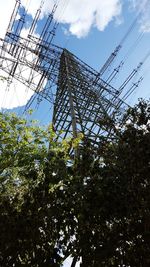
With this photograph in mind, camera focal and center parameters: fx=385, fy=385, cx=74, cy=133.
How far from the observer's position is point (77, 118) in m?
16.0

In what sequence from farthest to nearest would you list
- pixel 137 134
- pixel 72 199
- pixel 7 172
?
pixel 7 172 → pixel 137 134 → pixel 72 199

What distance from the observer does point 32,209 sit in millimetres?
8750

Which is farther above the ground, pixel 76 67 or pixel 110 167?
pixel 76 67

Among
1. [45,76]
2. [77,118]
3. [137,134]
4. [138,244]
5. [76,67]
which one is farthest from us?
[45,76]

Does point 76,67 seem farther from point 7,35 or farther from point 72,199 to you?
point 72,199

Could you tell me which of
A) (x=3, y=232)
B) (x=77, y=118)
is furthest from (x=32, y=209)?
(x=77, y=118)

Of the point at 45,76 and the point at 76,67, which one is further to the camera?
the point at 45,76

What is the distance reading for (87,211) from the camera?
8.38 metres

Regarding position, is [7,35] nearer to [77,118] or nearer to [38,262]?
[77,118]

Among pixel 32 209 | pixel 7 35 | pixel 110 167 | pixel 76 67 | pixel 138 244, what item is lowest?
pixel 138 244

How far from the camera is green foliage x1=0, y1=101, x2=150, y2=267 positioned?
809 cm

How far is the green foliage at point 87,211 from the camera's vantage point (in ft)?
26.6

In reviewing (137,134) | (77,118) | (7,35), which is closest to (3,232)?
(137,134)

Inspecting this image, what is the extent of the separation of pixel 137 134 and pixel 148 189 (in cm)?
159
